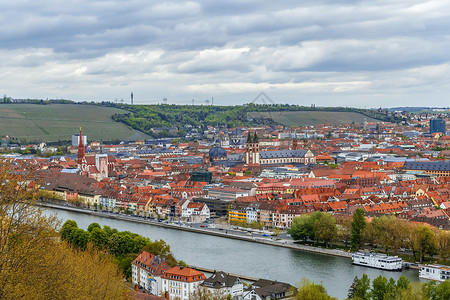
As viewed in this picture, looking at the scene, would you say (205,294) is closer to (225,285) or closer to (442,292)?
(225,285)

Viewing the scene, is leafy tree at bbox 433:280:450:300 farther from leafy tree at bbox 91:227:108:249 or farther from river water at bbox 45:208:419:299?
leafy tree at bbox 91:227:108:249

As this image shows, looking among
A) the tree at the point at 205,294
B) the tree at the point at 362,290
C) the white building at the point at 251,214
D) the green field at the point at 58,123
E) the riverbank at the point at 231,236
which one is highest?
the green field at the point at 58,123

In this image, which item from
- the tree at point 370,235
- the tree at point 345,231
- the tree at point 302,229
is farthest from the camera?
the tree at point 302,229

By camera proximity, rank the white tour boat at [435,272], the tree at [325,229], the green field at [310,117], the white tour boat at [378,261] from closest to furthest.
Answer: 1. the white tour boat at [435,272]
2. the white tour boat at [378,261]
3. the tree at [325,229]
4. the green field at [310,117]

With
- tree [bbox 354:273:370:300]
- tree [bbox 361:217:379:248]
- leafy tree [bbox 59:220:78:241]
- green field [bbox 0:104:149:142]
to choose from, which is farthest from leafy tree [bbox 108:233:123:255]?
green field [bbox 0:104:149:142]

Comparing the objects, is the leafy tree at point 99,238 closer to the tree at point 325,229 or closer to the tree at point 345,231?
the tree at point 325,229

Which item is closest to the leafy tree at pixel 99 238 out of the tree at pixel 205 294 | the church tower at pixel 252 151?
the tree at pixel 205 294

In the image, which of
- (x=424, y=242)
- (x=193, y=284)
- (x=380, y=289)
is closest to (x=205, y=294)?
(x=193, y=284)

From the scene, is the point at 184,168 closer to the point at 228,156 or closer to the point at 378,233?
the point at 228,156

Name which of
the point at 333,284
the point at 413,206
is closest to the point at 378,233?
the point at 333,284
